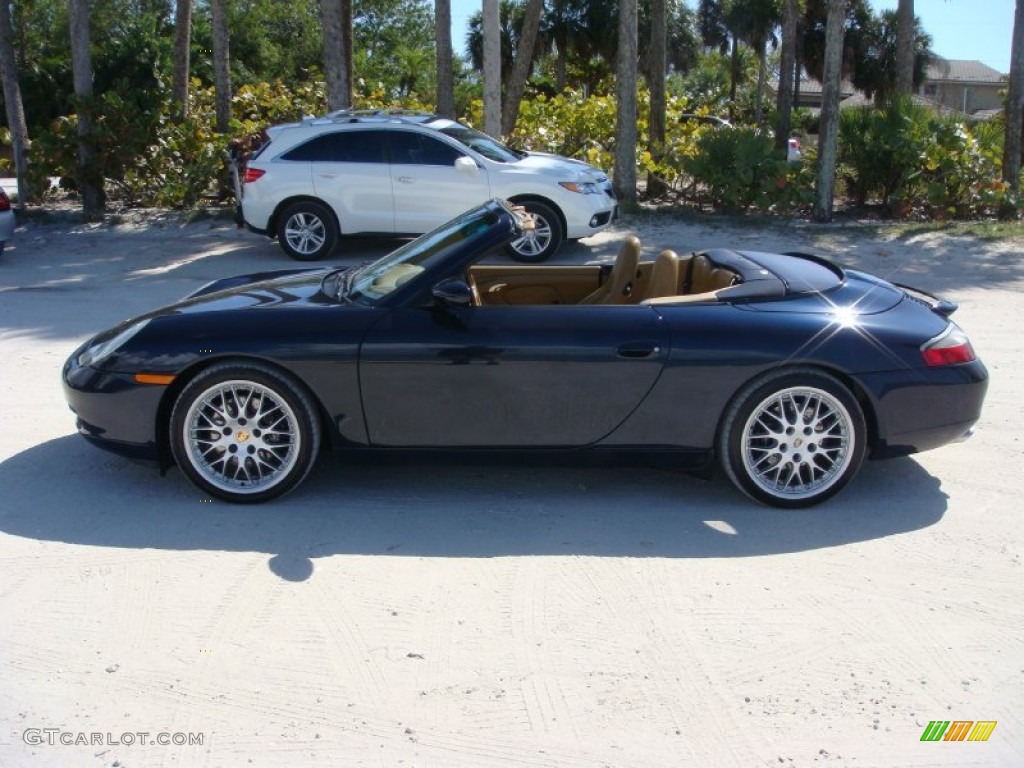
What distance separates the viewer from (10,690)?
3.67m

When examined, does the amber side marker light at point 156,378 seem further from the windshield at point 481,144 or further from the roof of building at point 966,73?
the roof of building at point 966,73

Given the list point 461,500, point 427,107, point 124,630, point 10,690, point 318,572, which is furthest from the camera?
point 427,107

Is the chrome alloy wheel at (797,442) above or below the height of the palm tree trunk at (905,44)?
below

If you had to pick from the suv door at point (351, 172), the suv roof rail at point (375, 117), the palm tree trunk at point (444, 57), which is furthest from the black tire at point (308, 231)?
the palm tree trunk at point (444, 57)

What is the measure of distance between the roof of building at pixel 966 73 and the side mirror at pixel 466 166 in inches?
2175

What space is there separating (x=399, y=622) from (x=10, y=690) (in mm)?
1319

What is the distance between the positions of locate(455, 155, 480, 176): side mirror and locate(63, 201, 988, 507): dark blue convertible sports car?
7303mm

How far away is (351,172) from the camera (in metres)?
12.7

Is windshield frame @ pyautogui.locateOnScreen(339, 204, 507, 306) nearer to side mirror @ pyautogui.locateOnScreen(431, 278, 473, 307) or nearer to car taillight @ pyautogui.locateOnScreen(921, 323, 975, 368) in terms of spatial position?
side mirror @ pyautogui.locateOnScreen(431, 278, 473, 307)

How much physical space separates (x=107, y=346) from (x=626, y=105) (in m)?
11.5

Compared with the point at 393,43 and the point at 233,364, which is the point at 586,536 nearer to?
the point at 233,364

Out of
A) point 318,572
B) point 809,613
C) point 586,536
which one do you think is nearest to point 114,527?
point 318,572

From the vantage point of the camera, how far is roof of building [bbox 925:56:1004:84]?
2515 inches

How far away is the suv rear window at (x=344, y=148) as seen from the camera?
1273 centimetres
